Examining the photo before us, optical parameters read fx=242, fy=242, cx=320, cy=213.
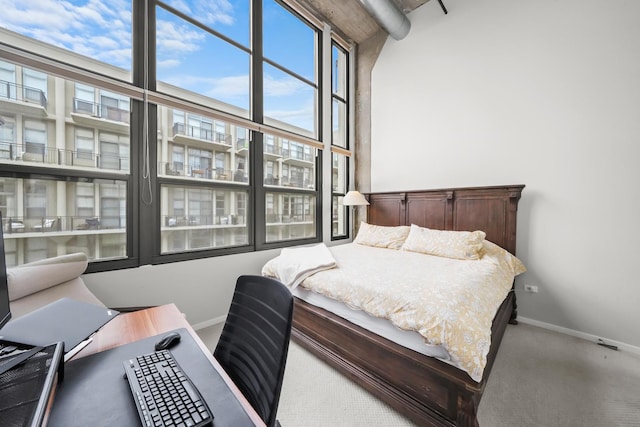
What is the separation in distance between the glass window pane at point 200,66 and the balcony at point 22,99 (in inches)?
33.1

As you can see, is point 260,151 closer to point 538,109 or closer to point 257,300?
point 257,300

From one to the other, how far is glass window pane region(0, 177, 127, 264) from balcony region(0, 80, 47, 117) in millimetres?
508

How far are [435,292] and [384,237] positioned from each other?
1.71 meters

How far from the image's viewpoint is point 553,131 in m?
2.51

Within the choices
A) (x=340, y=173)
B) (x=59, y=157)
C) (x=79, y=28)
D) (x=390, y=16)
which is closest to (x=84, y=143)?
(x=59, y=157)

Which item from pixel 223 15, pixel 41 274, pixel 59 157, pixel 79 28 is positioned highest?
pixel 223 15

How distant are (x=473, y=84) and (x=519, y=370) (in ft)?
10.1

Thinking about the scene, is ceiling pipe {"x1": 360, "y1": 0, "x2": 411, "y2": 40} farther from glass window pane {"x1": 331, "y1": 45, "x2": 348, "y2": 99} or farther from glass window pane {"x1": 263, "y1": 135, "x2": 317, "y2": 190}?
glass window pane {"x1": 263, "y1": 135, "x2": 317, "y2": 190}

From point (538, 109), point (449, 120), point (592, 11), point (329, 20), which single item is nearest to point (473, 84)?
point (449, 120)

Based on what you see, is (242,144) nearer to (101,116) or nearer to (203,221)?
(203,221)

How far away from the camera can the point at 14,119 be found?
67.0 inches

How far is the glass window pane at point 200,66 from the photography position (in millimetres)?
2336

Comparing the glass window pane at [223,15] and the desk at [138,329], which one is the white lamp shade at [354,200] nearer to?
the glass window pane at [223,15]

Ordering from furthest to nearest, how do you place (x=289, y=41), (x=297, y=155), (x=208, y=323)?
(x=297, y=155)
(x=289, y=41)
(x=208, y=323)
